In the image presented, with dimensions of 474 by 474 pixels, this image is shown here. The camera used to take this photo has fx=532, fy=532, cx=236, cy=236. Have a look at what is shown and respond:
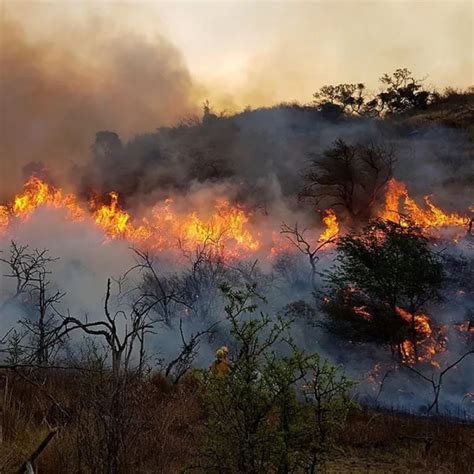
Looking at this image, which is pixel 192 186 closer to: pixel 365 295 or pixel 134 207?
pixel 134 207

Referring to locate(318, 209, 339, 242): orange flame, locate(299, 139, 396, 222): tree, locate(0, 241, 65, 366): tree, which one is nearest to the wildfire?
locate(299, 139, 396, 222): tree

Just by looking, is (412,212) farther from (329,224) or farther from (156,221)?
(156,221)

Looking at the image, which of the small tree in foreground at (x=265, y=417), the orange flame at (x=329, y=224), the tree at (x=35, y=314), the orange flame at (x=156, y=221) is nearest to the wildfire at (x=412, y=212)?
the orange flame at (x=329, y=224)

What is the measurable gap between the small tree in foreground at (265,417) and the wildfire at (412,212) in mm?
22510

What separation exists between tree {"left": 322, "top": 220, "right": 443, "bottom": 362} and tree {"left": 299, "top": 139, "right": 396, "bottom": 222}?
51.6 ft

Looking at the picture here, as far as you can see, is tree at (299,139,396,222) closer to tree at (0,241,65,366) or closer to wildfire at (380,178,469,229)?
wildfire at (380,178,469,229)

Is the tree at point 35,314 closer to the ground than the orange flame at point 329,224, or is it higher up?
closer to the ground

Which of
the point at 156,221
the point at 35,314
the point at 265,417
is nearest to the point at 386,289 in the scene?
the point at 265,417

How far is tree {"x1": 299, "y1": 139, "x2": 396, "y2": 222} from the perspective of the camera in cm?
3403

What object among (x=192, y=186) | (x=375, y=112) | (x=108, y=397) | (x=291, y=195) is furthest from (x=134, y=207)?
(x=108, y=397)

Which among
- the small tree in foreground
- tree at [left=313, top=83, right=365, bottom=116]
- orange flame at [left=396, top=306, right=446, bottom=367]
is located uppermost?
tree at [left=313, top=83, right=365, bottom=116]

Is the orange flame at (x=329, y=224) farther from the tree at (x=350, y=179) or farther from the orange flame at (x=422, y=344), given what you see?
the orange flame at (x=422, y=344)

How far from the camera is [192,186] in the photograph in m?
39.4

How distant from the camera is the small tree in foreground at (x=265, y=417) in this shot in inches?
163
